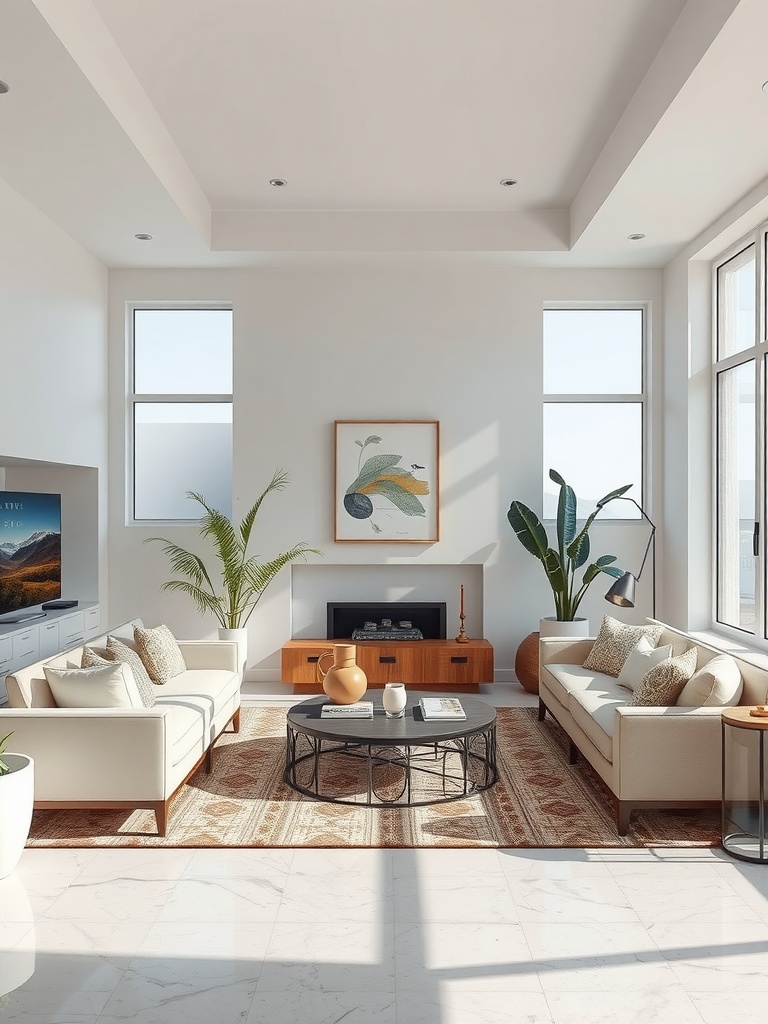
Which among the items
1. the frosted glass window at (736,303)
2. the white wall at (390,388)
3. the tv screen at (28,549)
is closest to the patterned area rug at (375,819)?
the tv screen at (28,549)

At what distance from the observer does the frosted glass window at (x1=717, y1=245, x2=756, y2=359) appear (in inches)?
230

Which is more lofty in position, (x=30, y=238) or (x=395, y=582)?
(x=30, y=238)

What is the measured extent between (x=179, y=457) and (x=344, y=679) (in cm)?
339

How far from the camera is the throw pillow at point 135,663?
4324mm

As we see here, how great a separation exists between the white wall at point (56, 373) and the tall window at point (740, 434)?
473 cm

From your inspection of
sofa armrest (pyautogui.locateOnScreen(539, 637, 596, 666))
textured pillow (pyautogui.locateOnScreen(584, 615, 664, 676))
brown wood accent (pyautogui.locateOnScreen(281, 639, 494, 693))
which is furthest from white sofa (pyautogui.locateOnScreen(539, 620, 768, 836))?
brown wood accent (pyautogui.locateOnScreen(281, 639, 494, 693))

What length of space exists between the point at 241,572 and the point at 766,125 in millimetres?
4588

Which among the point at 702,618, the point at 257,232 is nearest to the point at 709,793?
the point at 702,618

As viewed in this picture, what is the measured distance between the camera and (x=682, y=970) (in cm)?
269

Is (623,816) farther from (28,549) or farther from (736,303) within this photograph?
(28,549)

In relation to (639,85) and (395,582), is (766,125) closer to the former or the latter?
(639,85)

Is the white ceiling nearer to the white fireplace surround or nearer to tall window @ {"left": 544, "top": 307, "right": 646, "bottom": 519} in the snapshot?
tall window @ {"left": 544, "top": 307, "right": 646, "bottom": 519}

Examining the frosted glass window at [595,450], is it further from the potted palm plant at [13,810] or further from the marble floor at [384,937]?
the potted palm plant at [13,810]

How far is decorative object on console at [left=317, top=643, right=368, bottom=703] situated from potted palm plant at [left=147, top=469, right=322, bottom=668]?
2.02 metres
